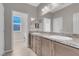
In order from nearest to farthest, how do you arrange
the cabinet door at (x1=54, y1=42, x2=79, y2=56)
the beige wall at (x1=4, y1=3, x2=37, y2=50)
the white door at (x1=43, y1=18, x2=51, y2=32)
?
the cabinet door at (x1=54, y1=42, x2=79, y2=56)
the beige wall at (x1=4, y1=3, x2=37, y2=50)
the white door at (x1=43, y1=18, x2=51, y2=32)

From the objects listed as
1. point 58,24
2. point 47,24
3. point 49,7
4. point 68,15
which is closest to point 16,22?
point 47,24

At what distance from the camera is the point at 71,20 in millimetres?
1911

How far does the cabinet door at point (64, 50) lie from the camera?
A: 1.38 m

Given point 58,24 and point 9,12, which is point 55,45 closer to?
point 58,24

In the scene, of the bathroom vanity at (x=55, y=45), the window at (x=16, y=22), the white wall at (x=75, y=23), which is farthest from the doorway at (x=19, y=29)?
the white wall at (x=75, y=23)

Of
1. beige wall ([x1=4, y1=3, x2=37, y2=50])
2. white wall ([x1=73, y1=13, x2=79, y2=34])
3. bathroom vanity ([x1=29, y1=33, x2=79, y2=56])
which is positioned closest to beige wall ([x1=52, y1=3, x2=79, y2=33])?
white wall ([x1=73, y1=13, x2=79, y2=34])

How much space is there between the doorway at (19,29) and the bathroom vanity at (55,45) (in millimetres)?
188

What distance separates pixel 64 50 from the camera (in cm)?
155

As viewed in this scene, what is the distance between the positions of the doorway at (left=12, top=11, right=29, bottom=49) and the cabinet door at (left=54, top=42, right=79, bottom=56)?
719mm

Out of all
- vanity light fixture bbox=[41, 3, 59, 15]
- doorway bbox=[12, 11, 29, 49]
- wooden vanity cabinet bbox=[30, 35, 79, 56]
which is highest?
vanity light fixture bbox=[41, 3, 59, 15]

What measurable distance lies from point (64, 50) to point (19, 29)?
102cm

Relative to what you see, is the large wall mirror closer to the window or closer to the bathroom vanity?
the bathroom vanity

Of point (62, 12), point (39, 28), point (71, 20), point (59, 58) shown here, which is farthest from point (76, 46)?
point (39, 28)

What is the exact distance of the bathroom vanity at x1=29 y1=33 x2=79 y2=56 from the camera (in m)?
1.40
